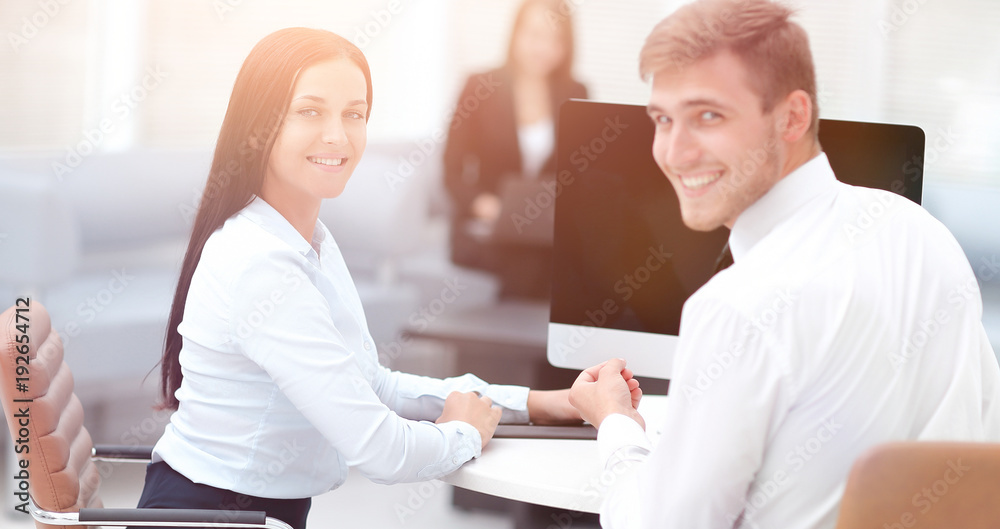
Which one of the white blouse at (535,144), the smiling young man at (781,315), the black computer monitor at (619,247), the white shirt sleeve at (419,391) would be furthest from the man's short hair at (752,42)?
the white blouse at (535,144)

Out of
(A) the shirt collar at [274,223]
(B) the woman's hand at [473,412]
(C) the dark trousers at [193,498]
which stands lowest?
(C) the dark trousers at [193,498]

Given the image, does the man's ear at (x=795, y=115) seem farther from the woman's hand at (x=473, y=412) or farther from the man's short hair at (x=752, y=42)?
the woman's hand at (x=473, y=412)

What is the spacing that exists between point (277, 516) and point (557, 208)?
778mm

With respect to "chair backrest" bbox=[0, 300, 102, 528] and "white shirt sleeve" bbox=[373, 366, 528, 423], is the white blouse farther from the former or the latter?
"chair backrest" bbox=[0, 300, 102, 528]

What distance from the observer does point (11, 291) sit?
10.7 feet

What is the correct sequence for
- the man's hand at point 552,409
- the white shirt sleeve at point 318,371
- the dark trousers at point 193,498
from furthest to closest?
1. the man's hand at point 552,409
2. the dark trousers at point 193,498
3. the white shirt sleeve at point 318,371

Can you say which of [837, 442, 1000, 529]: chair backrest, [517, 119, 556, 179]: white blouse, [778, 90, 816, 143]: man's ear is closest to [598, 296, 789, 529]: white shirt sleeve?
[837, 442, 1000, 529]: chair backrest

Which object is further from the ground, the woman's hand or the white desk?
the woman's hand

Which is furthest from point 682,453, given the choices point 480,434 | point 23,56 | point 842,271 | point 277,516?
point 23,56

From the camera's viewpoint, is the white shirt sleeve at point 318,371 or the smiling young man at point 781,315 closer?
the smiling young man at point 781,315

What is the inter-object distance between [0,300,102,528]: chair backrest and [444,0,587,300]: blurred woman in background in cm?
264

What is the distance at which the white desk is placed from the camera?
4.40 ft

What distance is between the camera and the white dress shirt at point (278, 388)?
1.37 meters

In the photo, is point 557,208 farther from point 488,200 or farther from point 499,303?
point 488,200
